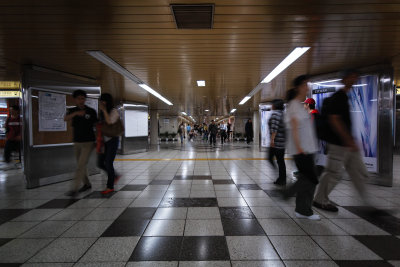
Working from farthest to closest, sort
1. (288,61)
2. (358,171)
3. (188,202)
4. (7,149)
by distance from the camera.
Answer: (7,149) < (288,61) < (188,202) < (358,171)

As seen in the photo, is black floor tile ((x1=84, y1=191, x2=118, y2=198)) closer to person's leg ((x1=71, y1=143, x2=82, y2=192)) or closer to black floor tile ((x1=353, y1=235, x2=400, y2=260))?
person's leg ((x1=71, y1=143, x2=82, y2=192))

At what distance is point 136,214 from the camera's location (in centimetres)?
330

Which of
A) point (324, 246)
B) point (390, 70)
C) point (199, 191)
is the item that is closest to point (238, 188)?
point (199, 191)

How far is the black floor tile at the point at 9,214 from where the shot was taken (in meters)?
3.16

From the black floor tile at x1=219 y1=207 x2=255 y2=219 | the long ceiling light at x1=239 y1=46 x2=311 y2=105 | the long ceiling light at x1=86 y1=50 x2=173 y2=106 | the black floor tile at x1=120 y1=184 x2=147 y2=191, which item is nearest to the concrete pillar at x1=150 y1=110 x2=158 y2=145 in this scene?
the long ceiling light at x1=86 y1=50 x2=173 y2=106

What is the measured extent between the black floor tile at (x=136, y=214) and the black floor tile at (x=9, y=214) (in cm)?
159

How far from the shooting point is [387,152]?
524cm

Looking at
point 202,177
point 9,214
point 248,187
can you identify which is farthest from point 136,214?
point 202,177

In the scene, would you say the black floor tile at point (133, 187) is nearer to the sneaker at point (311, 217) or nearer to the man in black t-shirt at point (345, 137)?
the sneaker at point (311, 217)

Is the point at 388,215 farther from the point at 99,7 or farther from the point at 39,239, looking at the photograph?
the point at 99,7

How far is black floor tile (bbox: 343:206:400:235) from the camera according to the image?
9.00ft

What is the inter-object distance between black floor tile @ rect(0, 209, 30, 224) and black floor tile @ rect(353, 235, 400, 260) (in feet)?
15.2

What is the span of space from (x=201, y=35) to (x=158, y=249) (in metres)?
3.57

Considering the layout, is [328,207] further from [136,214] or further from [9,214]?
[9,214]
